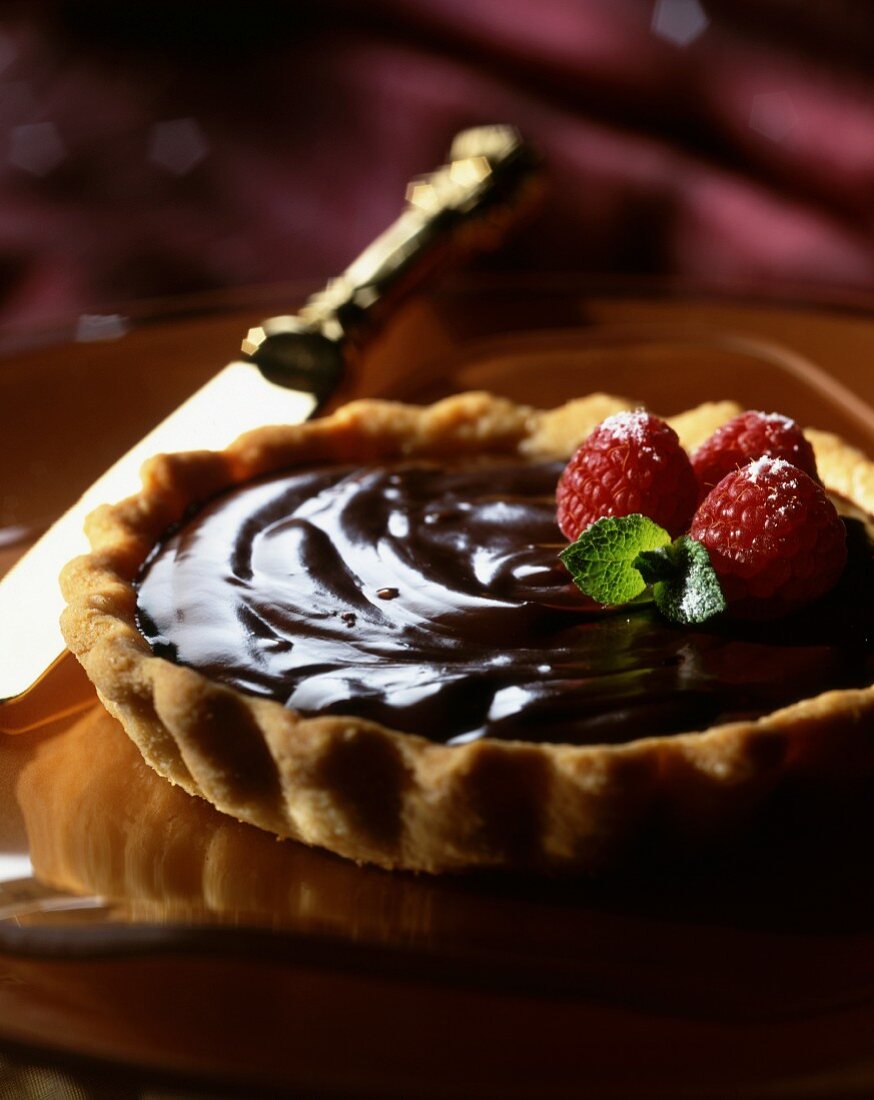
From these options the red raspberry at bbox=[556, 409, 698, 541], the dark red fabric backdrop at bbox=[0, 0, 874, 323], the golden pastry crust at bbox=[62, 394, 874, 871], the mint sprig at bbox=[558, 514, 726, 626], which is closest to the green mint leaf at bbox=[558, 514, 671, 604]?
the mint sprig at bbox=[558, 514, 726, 626]

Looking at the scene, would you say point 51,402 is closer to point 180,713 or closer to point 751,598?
point 180,713

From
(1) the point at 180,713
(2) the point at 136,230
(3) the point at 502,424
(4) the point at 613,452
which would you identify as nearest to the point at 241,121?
(2) the point at 136,230

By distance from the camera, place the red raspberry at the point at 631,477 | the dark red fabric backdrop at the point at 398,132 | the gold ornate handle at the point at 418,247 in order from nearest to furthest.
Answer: the red raspberry at the point at 631,477
the gold ornate handle at the point at 418,247
the dark red fabric backdrop at the point at 398,132

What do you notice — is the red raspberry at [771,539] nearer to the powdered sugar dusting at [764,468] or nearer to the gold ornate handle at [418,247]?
the powdered sugar dusting at [764,468]

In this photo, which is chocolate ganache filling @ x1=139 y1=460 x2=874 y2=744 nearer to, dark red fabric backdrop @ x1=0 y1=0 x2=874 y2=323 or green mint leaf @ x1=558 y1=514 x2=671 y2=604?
green mint leaf @ x1=558 y1=514 x2=671 y2=604

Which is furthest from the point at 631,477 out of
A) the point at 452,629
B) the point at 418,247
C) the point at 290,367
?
the point at 418,247

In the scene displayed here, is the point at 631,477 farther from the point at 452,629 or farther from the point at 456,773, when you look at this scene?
the point at 456,773

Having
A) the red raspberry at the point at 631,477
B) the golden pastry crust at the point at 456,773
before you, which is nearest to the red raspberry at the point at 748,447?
the red raspberry at the point at 631,477
